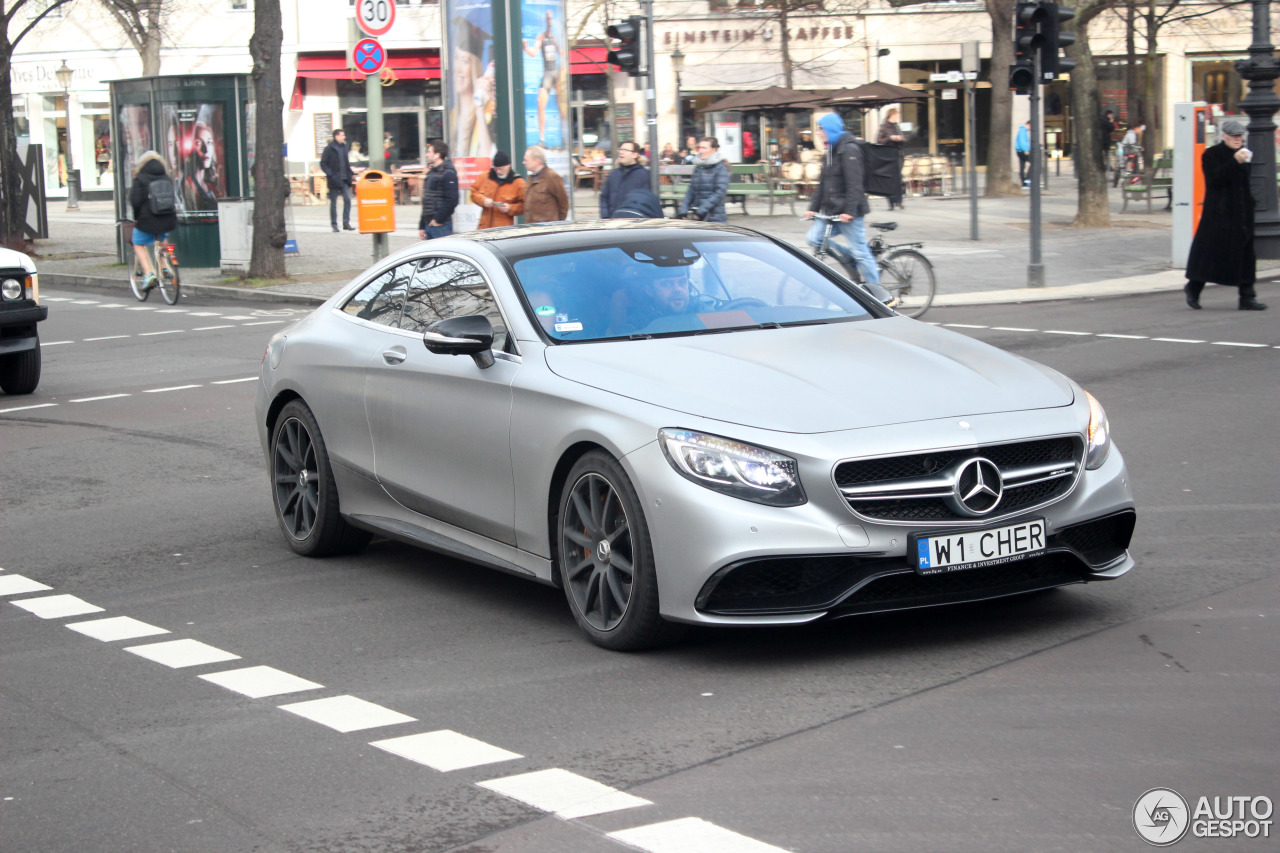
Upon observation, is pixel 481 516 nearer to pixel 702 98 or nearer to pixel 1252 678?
pixel 1252 678

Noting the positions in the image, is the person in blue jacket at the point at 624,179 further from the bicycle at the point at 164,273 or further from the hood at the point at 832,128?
the bicycle at the point at 164,273

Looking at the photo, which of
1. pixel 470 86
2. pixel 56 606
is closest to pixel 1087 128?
pixel 470 86

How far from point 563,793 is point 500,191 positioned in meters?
15.3

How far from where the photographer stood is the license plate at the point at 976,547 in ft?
17.3

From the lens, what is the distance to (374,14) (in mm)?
25000

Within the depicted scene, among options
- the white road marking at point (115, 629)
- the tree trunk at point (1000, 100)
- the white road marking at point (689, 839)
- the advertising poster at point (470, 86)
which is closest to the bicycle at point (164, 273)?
the advertising poster at point (470, 86)

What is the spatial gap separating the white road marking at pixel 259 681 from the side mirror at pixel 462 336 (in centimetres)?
135

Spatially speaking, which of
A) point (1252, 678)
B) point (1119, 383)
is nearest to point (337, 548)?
point (1252, 678)

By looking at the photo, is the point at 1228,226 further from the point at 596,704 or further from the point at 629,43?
the point at 596,704

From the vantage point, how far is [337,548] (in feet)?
24.9

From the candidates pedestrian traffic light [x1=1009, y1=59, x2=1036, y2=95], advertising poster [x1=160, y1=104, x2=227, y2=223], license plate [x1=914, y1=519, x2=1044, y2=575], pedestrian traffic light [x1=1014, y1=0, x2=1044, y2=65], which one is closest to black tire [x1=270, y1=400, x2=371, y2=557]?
license plate [x1=914, y1=519, x2=1044, y2=575]

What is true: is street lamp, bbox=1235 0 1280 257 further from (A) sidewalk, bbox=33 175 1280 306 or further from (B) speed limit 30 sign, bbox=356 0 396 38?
(B) speed limit 30 sign, bbox=356 0 396 38

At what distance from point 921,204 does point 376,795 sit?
35.1m

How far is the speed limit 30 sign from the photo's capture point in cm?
2479
